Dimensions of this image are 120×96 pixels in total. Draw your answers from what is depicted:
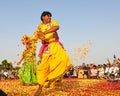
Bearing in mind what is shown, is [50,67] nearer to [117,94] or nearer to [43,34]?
[43,34]

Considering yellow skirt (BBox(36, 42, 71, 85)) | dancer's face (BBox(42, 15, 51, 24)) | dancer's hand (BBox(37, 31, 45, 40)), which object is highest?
dancer's face (BBox(42, 15, 51, 24))

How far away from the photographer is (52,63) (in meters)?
12.4

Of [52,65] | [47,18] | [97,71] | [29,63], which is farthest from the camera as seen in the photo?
[97,71]

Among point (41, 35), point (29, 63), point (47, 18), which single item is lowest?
point (29, 63)

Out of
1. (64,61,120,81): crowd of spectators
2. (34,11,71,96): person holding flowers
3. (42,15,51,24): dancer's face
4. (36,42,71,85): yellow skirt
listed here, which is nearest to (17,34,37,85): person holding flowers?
(34,11,71,96): person holding flowers

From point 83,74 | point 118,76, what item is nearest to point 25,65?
point 118,76

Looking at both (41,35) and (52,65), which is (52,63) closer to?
(52,65)

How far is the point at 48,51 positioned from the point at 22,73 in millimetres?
6679

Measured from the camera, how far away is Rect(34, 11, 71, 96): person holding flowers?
12.3 m

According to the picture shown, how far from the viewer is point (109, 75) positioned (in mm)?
27641

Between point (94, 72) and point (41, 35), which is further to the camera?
point (94, 72)

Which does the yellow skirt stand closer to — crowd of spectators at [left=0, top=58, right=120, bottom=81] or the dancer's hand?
the dancer's hand

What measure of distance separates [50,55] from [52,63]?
0.29m

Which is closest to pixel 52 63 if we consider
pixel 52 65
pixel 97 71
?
pixel 52 65
